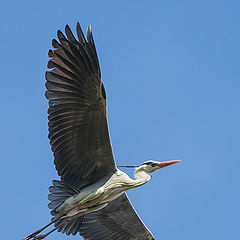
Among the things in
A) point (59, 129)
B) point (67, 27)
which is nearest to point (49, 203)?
point (59, 129)

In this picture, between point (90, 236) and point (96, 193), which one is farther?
point (90, 236)

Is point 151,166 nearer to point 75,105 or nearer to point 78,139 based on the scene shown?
point 78,139

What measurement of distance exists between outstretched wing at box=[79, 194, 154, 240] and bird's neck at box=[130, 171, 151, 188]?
27.8 inches

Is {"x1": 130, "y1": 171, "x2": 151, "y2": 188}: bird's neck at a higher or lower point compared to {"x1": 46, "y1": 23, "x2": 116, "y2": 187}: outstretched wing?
lower

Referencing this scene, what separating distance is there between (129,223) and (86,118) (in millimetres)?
2831

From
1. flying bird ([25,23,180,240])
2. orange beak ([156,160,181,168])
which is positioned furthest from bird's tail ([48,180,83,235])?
orange beak ([156,160,181,168])

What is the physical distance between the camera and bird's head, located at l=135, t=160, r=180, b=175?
37.1ft

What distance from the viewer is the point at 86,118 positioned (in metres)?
10.2

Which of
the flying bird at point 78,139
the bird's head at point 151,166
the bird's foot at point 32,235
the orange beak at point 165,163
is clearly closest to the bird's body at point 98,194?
the flying bird at point 78,139

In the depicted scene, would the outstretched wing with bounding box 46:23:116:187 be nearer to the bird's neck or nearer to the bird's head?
the bird's neck

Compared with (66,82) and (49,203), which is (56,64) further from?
(49,203)

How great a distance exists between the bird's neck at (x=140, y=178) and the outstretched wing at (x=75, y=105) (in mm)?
731

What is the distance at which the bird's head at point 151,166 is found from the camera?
445 inches

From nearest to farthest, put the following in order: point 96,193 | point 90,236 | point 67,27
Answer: point 67,27 → point 96,193 → point 90,236
